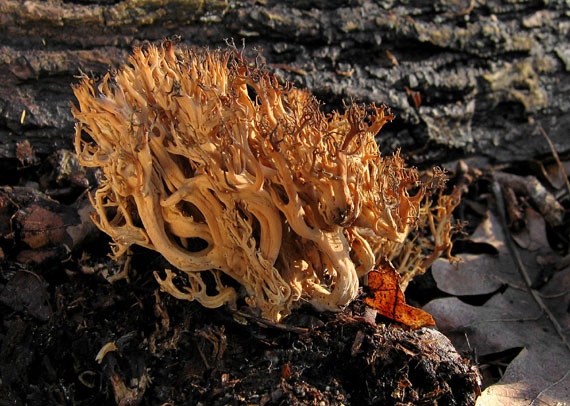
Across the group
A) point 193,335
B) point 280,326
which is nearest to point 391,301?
point 280,326

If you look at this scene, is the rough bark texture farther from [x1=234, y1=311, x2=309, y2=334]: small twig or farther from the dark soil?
[x1=234, y1=311, x2=309, y2=334]: small twig

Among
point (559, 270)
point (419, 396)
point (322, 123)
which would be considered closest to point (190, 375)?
point (419, 396)

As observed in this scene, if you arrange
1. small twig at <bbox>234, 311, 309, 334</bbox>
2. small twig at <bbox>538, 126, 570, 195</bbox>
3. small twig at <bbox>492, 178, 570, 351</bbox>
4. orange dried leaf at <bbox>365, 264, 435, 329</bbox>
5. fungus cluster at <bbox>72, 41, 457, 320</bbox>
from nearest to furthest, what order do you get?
fungus cluster at <bbox>72, 41, 457, 320</bbox> < small twig at <bbox>234, 311, 309, 334</bbox> < orange dried leaf at <bbox>365, 264, 435, 329</bbox> < small twig at <bbox>492, 178, 570, 351</bbox> < small twig at <bbox>538, 126, 570, 195</bbox>

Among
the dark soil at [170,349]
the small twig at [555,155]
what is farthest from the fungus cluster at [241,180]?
the small twig at [555,155]

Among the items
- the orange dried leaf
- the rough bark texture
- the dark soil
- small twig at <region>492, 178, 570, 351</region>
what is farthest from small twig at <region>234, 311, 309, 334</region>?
the rough bark texture

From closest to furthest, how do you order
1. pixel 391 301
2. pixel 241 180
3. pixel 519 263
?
Result: pixel 241 180
pixel 391 301
pixel 519 263

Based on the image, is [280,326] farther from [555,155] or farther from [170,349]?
[555,155]

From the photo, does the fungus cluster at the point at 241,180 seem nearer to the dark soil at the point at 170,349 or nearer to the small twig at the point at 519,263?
the dark soil at the point at 170,349
